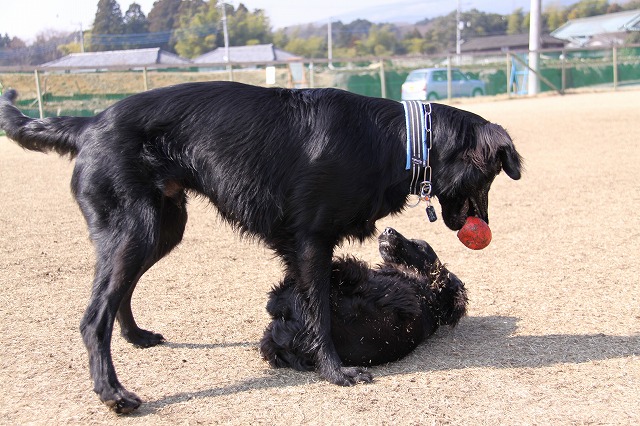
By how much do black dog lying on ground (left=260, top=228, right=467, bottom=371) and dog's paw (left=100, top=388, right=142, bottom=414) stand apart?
848 mm

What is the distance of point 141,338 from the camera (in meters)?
4.15

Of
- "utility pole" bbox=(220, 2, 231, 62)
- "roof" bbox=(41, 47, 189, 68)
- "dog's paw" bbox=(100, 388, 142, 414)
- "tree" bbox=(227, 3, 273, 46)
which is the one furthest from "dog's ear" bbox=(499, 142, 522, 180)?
"tree" bbox=(227, 3, 273, 46)

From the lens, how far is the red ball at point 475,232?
395 cm

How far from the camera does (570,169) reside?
10.2 meters

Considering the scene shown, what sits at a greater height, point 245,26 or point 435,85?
point 245,26

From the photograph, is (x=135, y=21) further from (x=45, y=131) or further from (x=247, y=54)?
(x=45, y=131)

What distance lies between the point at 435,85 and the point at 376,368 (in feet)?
77.0

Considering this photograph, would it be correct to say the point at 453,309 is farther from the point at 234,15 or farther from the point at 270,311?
the point at 234,15

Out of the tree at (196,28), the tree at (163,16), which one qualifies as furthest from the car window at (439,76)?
the tree at (163,16)

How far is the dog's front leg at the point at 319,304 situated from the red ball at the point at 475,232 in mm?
809

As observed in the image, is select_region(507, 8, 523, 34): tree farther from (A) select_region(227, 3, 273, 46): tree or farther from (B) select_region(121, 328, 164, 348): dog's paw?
(B) select_region(121, 328, 164, 348): dog's paw

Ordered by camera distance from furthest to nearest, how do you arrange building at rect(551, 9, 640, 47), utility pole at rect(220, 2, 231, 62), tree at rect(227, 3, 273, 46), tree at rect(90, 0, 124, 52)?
tree at rect(227, 3, 273, 46) → tree at rect(90, 0, 124, 52) → building at rect(551, 9, 640, 47) → utility pole at rect(220, 2, 231, 62)

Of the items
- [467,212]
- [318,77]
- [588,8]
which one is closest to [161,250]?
[467,212]

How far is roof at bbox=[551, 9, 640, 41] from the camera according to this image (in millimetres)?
61625
